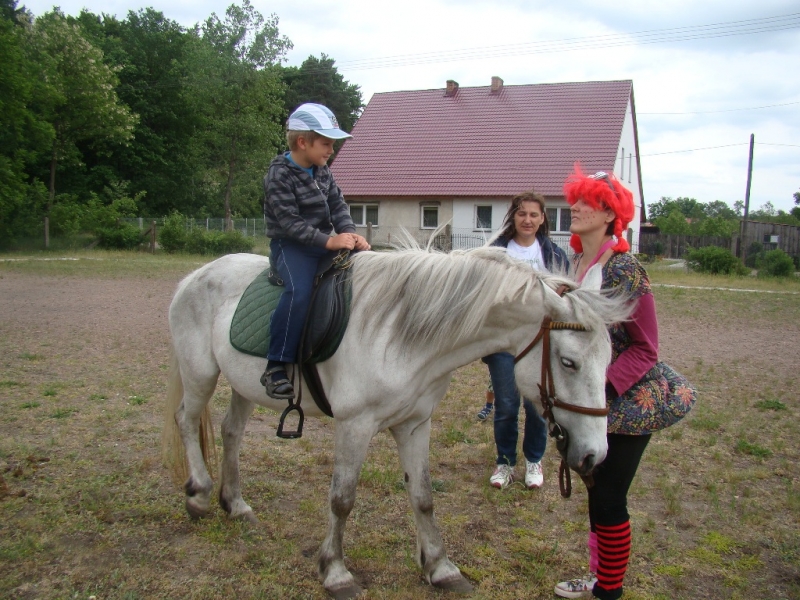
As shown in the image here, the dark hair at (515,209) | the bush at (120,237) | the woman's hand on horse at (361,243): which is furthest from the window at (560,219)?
the woman's hand on horse at (361,243)

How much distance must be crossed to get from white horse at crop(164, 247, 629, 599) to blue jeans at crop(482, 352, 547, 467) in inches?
46.2

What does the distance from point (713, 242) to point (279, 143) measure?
84.1ft

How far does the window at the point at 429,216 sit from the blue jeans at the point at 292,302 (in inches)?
955

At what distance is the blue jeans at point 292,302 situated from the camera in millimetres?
3113

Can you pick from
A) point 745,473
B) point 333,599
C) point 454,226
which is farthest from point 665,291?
point 333,599

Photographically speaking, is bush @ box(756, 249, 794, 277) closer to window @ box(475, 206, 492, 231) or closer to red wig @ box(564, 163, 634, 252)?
window @ box(475, 206, 492, 231)

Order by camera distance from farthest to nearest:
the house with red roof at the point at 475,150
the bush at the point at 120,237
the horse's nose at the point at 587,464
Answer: the bush at the point at 120,237
the house with red roof at the point at 475,150
the horse's nose at the point at 587,464

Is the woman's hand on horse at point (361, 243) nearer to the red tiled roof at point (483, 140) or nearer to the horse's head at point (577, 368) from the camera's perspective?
the horse's head at point (577, 368)

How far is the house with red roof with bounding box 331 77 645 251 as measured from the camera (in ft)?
84.1

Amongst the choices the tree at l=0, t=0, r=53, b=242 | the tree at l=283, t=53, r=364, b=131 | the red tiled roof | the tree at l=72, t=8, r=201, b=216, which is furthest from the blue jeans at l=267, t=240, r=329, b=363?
the tree at l=283, t=53, r=364, b=131

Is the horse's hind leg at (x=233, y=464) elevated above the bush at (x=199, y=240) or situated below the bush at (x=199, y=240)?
below

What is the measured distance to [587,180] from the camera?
9.23 ft

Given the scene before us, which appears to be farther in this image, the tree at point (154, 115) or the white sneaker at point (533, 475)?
the tree at point (154, 115)

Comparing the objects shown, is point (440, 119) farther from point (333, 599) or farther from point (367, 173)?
point (333, 599)
